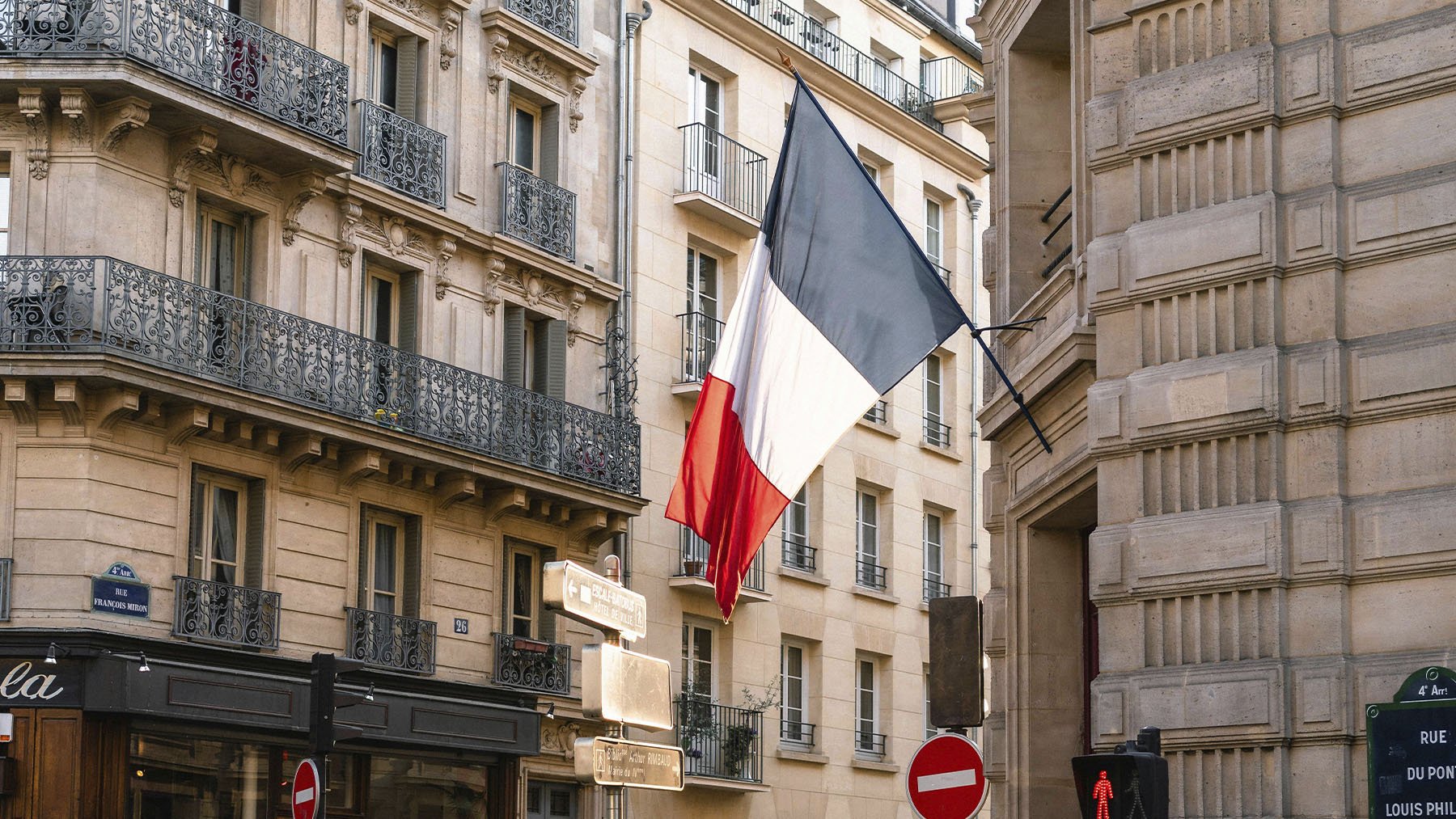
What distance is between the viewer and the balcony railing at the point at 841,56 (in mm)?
38281

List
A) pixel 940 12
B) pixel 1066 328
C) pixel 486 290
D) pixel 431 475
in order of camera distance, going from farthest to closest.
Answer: pixel 940 12
pixel 486 290
pixel 431 475
pixel 1066 328

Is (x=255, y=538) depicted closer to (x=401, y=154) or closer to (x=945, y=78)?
(x=401, y=154)

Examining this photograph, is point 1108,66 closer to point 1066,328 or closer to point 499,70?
point 1066,328

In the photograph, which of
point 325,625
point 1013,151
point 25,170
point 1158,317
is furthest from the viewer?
point 325,625

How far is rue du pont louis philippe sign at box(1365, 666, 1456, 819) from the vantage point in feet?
26.7

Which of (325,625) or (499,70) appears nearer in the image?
A: (325,625)

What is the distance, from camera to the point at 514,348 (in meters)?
31.5

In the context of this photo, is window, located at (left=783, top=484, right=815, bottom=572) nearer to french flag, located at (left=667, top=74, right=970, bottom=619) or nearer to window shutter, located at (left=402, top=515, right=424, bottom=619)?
→ window shutter, located at (left=402, top=515, right=424, bottom=619)

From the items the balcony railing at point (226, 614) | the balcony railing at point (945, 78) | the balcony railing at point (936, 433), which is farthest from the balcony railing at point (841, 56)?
the balcony railing at point (226, 614)

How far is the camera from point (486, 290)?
30.9 meters

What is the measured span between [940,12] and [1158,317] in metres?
34.9

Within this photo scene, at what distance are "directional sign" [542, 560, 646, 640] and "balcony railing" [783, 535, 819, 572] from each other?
25051 mm

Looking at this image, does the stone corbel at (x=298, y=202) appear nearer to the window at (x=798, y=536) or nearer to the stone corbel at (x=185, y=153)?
the stone corbel at (x=185, y=153)

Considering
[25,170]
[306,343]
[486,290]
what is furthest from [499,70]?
[25,170]
